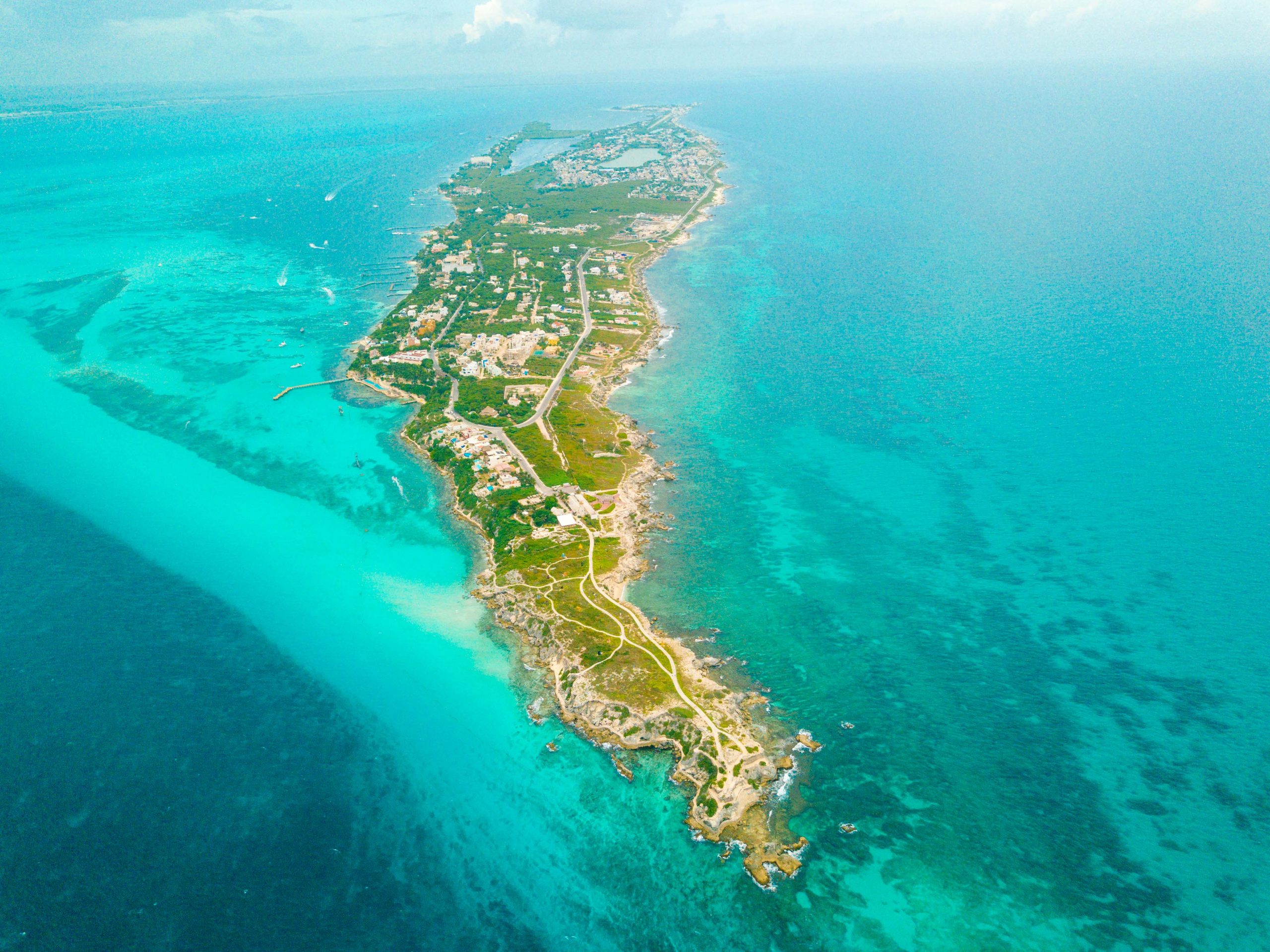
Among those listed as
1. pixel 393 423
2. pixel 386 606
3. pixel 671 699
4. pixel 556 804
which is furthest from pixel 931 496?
pixel 393 423

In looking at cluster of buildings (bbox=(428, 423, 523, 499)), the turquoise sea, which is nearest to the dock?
the turquoise sea

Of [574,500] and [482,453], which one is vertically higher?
[574,500]

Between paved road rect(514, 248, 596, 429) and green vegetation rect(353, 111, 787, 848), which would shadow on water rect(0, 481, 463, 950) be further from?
paved road rect(514, 248, 596, 429)

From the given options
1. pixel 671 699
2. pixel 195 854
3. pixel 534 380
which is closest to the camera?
pixel 195 854

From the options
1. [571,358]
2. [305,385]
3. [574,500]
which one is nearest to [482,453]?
[574,500]

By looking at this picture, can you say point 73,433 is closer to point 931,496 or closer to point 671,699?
point 671,699

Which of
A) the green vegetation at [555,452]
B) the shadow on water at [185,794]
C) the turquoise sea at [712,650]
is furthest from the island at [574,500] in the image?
the shadow on water at [185,794]

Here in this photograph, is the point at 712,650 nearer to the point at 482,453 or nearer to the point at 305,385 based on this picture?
the point at 482,453
